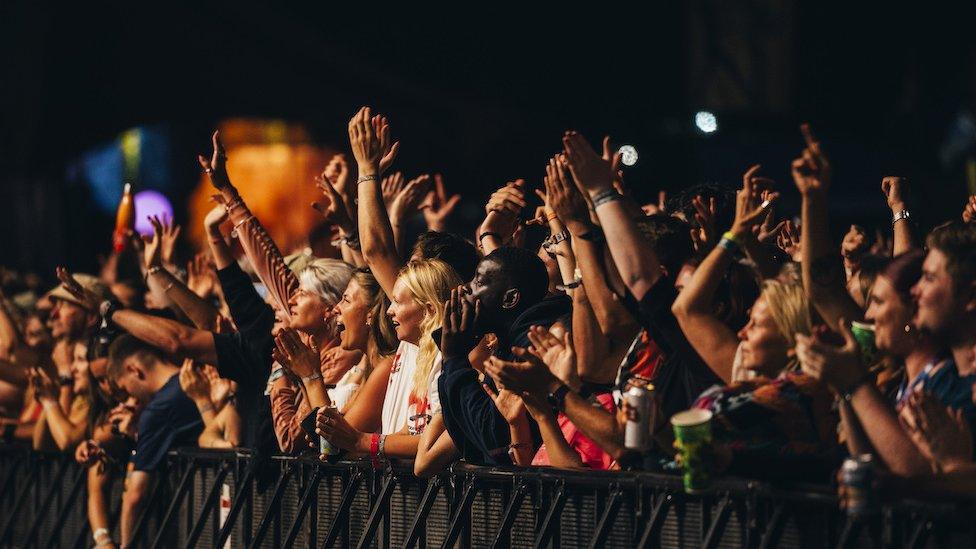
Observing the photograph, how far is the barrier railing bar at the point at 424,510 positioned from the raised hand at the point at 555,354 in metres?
0.88

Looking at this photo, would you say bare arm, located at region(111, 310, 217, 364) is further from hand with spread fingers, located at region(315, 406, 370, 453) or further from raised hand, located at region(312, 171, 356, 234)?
hand with spread fingers, located at region(315, 406, 370, 453)

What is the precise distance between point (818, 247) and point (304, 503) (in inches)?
131

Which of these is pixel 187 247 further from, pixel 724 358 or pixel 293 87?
pixel 724 358

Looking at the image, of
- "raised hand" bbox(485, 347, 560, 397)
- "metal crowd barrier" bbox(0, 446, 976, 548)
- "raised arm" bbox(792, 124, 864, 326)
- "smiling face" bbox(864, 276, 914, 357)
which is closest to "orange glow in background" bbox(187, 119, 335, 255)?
"metal crowd barrier" bbox(0, 446, 976, 548)

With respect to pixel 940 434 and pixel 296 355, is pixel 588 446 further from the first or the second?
pixel 940 434

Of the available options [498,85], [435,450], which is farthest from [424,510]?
[498,85]

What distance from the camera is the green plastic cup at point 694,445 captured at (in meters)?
5.64

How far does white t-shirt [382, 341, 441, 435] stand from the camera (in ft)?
26.1

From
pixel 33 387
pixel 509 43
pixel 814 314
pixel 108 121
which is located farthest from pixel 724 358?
pixel 108 121

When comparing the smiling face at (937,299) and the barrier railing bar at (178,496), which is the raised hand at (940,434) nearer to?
the smiling face at (937,299)

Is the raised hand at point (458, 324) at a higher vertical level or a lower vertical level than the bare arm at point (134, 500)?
higher

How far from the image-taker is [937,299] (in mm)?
5699

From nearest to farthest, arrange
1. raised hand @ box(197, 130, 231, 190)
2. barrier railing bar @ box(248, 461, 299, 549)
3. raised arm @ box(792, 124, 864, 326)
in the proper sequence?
raised arm @ box(792, 124, 864, 326) < barrier railing bar @ box(248, 461, 299, 549) < raised hand @ box(197, 130, 231, 190)

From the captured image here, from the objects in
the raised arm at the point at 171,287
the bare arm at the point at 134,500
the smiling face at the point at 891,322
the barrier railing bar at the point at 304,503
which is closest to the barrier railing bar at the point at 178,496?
the bare arm at the point at 134,500
